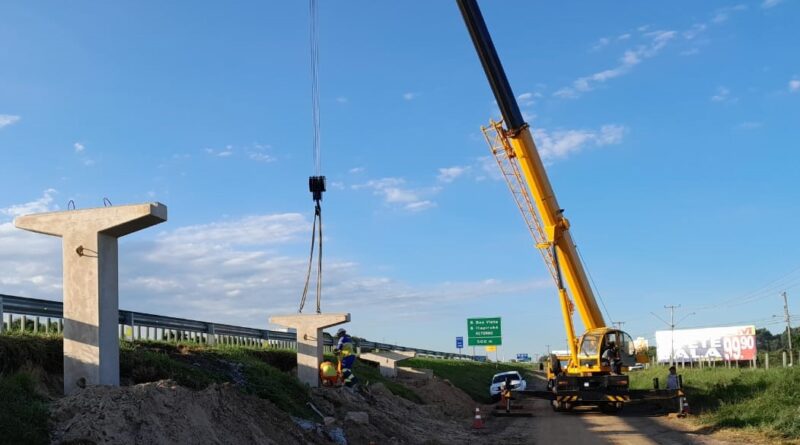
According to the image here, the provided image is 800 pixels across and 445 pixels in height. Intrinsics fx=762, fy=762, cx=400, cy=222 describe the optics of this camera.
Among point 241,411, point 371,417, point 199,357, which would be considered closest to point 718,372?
point 371,417

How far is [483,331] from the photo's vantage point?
59.0 meters

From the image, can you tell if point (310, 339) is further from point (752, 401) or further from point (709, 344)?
point (709, 344)

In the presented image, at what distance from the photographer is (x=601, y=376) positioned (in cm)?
2652

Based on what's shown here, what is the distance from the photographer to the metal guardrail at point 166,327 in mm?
14253

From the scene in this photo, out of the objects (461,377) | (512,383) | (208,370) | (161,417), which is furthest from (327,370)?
(461,377)

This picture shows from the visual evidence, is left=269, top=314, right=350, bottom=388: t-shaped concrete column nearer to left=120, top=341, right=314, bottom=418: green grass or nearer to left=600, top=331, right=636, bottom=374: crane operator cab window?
left=120, top=341, right=314, bottom=418: green grass

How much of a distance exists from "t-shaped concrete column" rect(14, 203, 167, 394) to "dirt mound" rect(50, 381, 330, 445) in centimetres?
81

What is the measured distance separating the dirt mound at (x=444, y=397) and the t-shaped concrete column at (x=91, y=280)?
19.1 metres

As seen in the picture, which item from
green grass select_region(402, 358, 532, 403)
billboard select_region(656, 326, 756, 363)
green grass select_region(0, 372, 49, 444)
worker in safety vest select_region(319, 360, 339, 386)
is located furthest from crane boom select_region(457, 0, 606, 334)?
billboard select_region(656, 326, 756, 363)

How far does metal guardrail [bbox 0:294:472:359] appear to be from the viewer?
561 inches

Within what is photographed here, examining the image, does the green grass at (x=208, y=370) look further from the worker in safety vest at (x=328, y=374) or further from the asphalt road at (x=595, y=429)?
the asphalt road at (x=595, y=429)

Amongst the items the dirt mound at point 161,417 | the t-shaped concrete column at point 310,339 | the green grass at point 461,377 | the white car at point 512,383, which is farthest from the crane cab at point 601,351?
the dirt mound at point 161,417

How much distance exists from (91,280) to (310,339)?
10.8 metres

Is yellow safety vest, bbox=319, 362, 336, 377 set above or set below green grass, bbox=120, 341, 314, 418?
below
